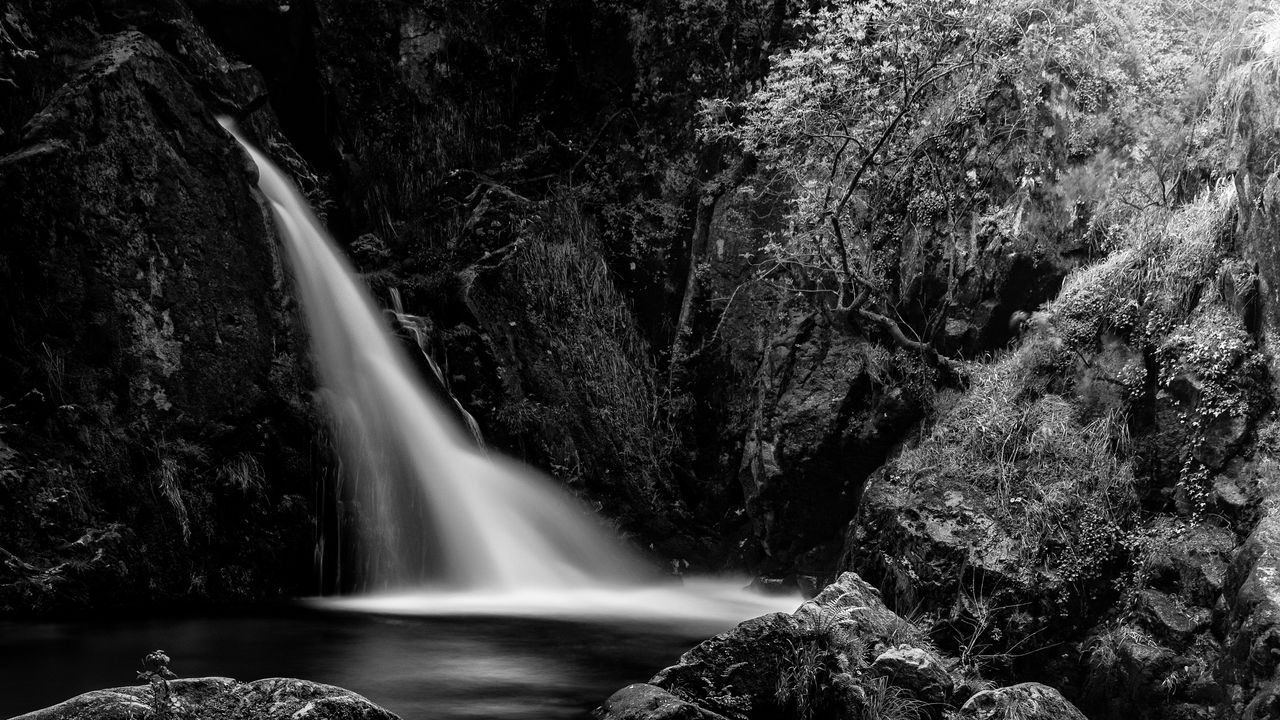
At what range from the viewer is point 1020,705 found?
186 inches

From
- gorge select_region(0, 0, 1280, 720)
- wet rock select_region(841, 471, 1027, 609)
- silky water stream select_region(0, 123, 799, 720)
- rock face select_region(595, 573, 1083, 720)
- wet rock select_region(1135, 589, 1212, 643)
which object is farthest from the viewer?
wet rock select_region(841, 471, 1027, 609)

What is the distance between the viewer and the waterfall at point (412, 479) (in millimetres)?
9234

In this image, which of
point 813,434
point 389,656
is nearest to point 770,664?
point 389,656

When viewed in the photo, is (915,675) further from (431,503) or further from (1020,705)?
(431,503)

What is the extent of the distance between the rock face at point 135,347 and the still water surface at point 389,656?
87 cm

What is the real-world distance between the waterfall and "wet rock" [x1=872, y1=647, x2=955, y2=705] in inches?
198

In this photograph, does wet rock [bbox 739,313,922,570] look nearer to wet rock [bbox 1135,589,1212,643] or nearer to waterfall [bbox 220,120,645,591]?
waterfall [bbox 220,120,645,591]

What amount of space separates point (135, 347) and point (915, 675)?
7421 mm

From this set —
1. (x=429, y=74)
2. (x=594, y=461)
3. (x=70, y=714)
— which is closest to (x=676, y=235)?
(x=594, y=461)

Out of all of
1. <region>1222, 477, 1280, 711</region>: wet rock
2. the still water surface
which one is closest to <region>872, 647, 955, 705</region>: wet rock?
<region>1222, 477, 1280, 711</region>: wet rock

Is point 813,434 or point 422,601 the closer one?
point 422,601

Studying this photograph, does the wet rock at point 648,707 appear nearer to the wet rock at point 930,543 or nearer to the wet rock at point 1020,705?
the wet rock at point 1020,705

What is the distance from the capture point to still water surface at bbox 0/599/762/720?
5605mm

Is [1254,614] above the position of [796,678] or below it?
above
